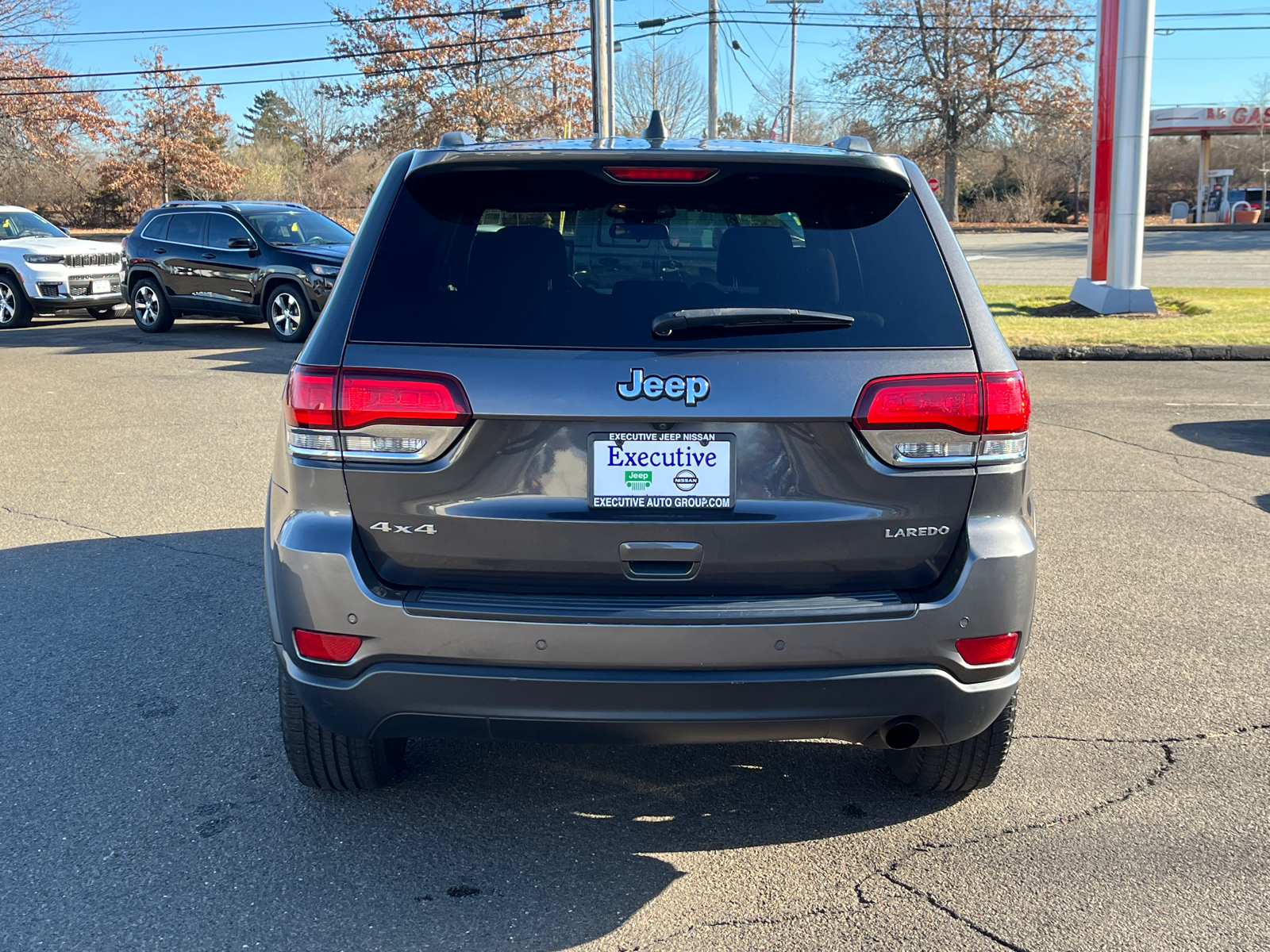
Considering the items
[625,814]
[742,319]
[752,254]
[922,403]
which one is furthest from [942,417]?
[625,814]

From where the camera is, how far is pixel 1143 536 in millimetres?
6191

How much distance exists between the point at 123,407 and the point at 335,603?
894 centimetres

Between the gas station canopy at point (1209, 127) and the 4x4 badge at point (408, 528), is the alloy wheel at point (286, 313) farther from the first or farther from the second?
the gas station canopy at point (1209, 127)

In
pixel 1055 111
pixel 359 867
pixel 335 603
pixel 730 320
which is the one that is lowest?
pixel 359 867

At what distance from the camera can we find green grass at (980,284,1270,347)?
43.7 ft

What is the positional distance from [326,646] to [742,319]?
1.29m

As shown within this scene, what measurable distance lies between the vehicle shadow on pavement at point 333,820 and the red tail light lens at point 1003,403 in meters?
1.25

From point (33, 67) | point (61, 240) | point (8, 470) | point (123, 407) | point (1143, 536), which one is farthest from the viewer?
point (33, 67)

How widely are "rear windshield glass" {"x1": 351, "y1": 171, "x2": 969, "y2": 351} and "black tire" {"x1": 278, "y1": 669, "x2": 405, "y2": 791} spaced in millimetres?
1122

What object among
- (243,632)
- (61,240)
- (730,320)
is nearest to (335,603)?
(730,320)

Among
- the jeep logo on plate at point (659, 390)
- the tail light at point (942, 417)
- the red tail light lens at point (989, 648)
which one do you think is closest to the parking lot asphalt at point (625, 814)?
the red tail light lens at point (989, 648)

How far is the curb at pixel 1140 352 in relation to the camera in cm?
1280

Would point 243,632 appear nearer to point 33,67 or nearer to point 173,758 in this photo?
point 173,758

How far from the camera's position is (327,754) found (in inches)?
128
